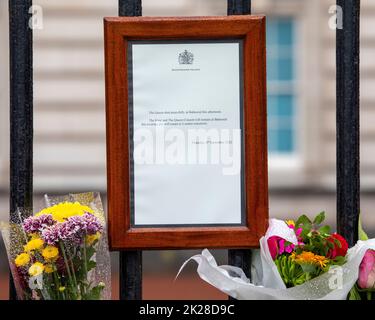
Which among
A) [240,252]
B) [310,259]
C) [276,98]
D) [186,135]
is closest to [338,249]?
[310,259]

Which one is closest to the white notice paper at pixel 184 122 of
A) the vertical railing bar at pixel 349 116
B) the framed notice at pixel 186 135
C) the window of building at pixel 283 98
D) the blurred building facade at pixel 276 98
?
the framed notice at pixel 186 135

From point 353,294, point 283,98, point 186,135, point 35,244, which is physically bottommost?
point 353,294

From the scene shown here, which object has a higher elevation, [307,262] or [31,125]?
[31,125]

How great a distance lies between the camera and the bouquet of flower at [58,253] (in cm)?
146

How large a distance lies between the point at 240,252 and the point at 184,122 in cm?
28

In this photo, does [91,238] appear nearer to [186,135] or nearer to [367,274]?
[186,135]

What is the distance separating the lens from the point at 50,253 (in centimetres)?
146

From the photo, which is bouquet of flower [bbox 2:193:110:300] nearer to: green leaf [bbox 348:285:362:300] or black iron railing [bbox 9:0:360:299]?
black iron railing [bbox 9:0:360:299]

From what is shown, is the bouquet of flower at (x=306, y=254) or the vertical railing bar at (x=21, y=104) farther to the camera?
the vertical railing bar at (x=21, y=104)

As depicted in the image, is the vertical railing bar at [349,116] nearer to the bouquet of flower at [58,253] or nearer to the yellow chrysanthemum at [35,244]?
the bouquet of flower at [58,253]

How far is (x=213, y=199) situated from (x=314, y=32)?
22.4 ft

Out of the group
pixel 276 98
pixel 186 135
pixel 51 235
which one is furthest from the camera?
pixel 276 98

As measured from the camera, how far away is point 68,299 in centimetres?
148

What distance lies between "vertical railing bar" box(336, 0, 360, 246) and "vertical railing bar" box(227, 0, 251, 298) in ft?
0.62
